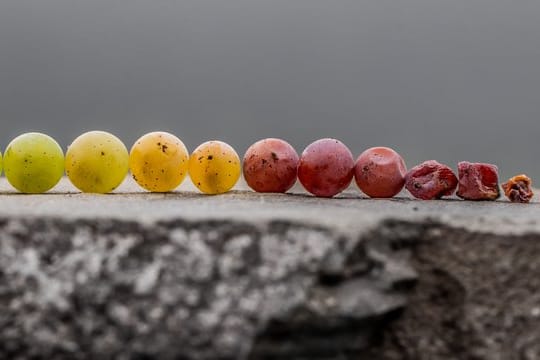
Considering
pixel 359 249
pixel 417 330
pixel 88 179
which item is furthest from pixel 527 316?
pixel 88 179

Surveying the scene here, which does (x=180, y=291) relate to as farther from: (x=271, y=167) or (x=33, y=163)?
(x=33, y=163)

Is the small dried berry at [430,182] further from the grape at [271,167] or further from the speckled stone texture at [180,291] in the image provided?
the speckled stone texture at [180,291]

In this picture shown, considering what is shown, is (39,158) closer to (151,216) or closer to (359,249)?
(151,216)

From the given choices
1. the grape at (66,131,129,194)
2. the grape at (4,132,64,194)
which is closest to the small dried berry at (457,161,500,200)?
the grape at (66,131,129,194)

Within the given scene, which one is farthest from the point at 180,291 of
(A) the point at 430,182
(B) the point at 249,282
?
(A) the point at 430,182

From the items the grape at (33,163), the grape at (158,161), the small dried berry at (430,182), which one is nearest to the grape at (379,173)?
the small dried berry at (430,182)

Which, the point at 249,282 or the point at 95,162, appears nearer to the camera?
the point at 249,282
